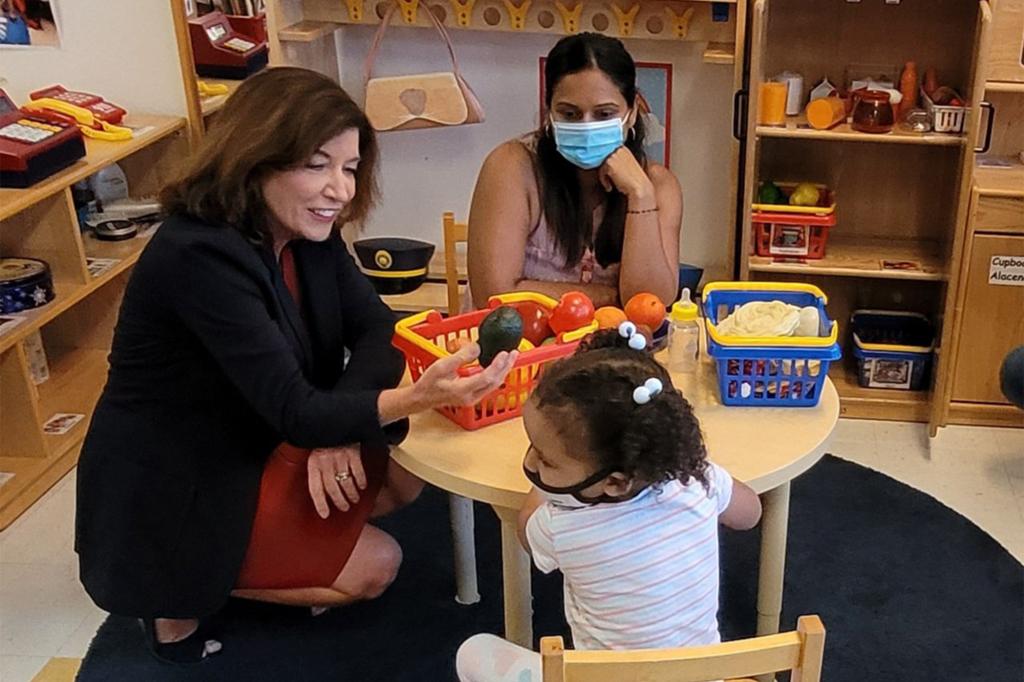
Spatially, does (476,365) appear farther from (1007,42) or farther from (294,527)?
(1007,42)

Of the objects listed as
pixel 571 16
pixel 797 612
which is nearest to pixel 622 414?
pixel 797 612

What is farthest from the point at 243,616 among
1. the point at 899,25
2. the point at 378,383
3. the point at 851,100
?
the point at 899,25

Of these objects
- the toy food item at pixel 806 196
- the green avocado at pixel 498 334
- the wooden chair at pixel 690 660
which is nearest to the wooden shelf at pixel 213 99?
the toy food item at pixel 806 196

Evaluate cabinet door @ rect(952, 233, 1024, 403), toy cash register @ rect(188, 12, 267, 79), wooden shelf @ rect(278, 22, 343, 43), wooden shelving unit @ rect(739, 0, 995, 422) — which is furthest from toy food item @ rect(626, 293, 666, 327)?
toy cash register @ rect(188, 12, 267, 79)

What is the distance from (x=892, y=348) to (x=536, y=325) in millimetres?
1362

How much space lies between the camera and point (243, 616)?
2012 millimetres

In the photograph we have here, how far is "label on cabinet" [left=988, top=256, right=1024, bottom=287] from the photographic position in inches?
97.2

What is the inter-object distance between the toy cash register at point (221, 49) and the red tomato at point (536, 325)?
57.0 inches

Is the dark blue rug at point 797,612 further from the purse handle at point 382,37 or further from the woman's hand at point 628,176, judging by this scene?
the purse handle at point 382,37

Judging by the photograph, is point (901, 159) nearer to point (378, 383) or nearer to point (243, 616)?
point (378, 383)

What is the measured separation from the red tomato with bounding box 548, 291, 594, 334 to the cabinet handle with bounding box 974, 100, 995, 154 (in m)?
1.21

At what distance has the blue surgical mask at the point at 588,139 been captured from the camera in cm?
193

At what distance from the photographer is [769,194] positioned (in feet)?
8.77

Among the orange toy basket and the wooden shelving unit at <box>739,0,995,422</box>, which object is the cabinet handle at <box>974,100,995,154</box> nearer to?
the wooden shelving unit at <box>739,0,995,422</box>
